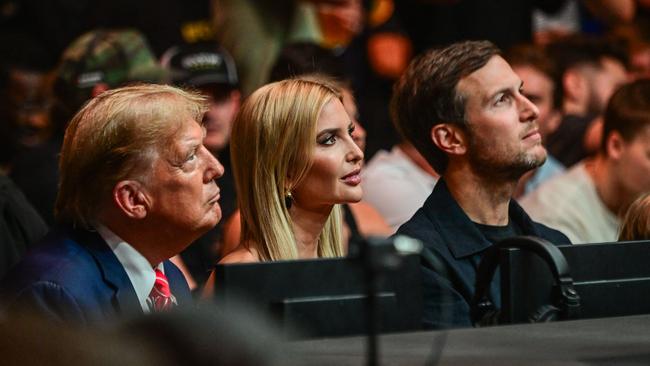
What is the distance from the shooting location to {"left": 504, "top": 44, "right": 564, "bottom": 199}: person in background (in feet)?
19.0

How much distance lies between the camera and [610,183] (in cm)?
472

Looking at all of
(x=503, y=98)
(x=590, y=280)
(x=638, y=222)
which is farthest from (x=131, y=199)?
(x=638, y=222)

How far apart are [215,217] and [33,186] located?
1885 mm

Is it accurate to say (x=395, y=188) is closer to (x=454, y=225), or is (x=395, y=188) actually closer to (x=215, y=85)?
(x=215, y=85)

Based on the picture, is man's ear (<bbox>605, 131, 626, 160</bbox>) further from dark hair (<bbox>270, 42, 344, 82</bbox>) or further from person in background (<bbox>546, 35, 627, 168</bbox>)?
person in background (<bbox>546, 35, 627, 168</bbox>)

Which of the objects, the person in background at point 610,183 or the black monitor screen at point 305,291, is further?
the person in background at point 610,183

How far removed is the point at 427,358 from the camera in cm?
161

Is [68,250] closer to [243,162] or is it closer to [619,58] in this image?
[243,162]

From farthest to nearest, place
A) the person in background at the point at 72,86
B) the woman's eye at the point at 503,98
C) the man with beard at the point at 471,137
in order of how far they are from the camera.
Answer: the person in background at the point at 72,86
the woman's eye at the point at 503,98
the man with beard at the point at 471,137

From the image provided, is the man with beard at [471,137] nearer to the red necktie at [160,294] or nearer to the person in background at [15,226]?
the red necktie at [160,294]

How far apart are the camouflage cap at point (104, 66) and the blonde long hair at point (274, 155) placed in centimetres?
149

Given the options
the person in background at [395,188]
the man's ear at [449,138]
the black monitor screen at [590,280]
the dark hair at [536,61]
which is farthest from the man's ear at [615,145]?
the black monitor screen at [590,280]

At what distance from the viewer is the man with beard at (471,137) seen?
351 centimetres

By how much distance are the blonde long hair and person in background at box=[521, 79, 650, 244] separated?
5.42 ft
